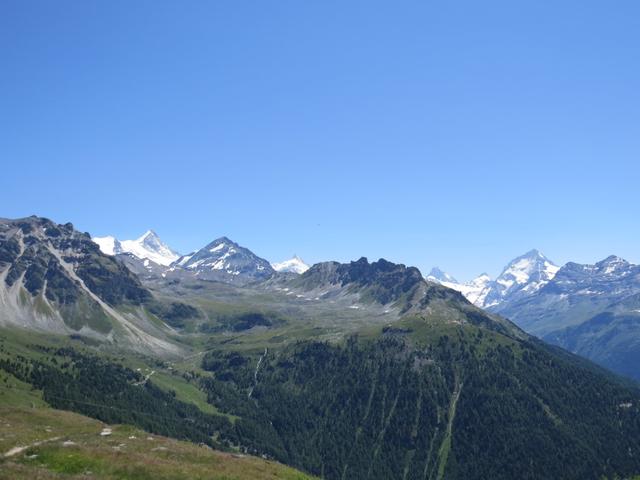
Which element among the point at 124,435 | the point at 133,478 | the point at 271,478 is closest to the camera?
the point at 133,478

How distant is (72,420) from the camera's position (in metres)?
144

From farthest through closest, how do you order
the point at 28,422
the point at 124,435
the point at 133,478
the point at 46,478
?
the point at 28,422 < the point at 124,435 < the point at 133,478 < the point at 46,478

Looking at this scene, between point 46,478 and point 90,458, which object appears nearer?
point 46,478

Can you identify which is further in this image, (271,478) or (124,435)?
(124,435)

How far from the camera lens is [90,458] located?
294ft

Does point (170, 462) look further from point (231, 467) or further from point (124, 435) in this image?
point (124, 435)

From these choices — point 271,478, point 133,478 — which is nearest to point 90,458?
point 133,478

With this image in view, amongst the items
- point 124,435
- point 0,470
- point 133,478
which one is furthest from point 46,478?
point 124,435

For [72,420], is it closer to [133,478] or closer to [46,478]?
[133,478]

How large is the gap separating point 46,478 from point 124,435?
5044 centimetres

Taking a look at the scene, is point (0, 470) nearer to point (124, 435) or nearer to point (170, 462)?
point (170, 462)

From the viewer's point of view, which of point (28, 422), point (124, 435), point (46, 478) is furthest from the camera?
point (28, 422)

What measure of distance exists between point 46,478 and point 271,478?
3780 centimetres

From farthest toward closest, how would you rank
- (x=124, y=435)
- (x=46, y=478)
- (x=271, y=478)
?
(x=124, y=435), (x=271, y=478), (x=46, y=478)
